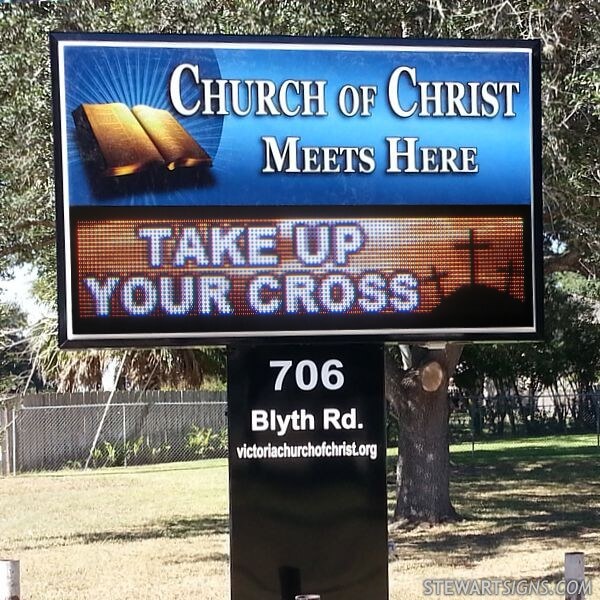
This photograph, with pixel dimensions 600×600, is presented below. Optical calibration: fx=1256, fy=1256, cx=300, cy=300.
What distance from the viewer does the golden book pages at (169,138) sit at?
8422 mm

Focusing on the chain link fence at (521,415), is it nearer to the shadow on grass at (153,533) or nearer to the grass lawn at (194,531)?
the grass lawn at (194,531)

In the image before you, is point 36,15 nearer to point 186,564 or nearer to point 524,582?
point 186,564

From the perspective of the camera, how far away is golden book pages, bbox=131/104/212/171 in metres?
8.42

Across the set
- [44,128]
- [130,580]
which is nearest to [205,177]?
[44,128]

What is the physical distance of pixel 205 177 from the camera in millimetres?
8406

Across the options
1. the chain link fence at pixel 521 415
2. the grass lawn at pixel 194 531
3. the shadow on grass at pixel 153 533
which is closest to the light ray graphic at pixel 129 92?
the grass lawn at pixel 194 531

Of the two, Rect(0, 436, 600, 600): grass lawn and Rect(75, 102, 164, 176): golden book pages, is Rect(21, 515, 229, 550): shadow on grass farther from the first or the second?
Rect(75, 102, 164, 176): golden book pages

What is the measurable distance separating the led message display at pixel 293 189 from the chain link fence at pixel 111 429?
21943mm

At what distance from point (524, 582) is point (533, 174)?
667 centimetres

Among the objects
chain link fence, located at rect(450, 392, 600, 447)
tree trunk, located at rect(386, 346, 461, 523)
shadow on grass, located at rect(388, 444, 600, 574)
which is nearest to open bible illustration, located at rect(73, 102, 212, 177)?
shadow on grass, located at rect(388, 444, 600, 574)

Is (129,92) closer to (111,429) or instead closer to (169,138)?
(169,138)

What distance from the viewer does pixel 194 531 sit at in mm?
19516

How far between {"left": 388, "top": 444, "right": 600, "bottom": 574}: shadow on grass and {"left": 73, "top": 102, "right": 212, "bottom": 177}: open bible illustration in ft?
28.4

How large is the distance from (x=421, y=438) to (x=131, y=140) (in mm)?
10889
